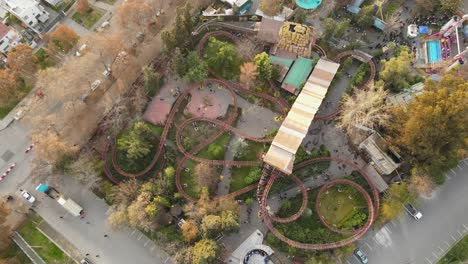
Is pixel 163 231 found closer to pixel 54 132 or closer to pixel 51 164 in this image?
pixel 51 164

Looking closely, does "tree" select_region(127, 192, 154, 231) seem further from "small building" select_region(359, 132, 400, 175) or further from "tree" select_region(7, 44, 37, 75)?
"small building" select_region(359, 132, 400, 175)

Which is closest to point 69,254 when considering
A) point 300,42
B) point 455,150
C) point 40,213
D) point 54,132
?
point 40,213

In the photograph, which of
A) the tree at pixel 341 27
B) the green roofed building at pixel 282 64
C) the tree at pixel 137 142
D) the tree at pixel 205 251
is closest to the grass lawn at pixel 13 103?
the tree at pixel 137 142

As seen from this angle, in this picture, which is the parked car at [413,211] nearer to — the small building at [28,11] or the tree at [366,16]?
the tree at [366,16]

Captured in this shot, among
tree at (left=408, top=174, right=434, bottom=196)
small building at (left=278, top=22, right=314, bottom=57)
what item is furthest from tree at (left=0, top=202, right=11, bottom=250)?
tree at (left=408, top=174, right=434, bottom=196)

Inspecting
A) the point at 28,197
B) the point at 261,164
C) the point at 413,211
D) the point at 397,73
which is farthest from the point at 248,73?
the point at 28,197

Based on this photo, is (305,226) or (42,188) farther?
(42,188)

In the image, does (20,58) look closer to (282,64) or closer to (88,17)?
(88,17)
